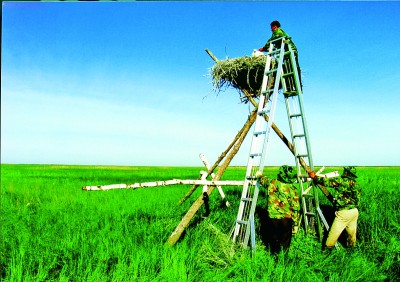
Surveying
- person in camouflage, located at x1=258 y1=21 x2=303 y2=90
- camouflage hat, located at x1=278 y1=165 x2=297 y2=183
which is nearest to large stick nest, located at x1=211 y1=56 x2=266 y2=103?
person in camouflage, located at x1=258 y1=21 x2=303 y2=90

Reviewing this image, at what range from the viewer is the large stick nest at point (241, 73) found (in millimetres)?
6462

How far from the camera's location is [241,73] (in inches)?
266

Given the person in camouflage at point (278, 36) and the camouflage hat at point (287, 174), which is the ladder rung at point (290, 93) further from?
the camouflage hat at point (287, 174)

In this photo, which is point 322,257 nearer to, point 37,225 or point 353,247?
point 353,247

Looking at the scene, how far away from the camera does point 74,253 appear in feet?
16.2

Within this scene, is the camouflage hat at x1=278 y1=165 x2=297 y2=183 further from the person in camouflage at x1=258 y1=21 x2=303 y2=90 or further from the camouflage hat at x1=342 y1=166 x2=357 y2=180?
the person in camouflage at x1=258 y1=21 x2=303 y2=90

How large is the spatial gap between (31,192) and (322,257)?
1045 cm

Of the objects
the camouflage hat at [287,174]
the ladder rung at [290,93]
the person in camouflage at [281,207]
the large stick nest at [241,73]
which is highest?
the large stick nest at [241,73]

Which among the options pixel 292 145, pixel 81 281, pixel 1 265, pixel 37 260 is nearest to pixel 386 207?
pixel 292 145

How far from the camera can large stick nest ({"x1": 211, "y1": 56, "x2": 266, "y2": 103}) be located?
6462mm

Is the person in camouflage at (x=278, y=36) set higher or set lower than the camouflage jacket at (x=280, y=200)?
higher

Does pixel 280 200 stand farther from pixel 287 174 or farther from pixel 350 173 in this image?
pixel 350 173

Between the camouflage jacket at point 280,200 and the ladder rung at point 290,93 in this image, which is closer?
the camouflage jacket at point 280,200

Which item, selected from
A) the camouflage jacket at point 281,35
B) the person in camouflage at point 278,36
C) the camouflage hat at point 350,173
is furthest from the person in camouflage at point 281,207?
the camouflage jacket at point 281,35
